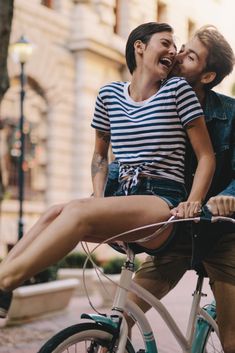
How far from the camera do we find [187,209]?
3.10 metres

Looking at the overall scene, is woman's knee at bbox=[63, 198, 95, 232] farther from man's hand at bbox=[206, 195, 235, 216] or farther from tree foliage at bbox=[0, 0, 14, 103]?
tree foliage at bbox=[0, 0, 14, 103]

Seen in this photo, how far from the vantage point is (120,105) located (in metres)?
3.38

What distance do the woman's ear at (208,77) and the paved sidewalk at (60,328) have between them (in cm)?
208

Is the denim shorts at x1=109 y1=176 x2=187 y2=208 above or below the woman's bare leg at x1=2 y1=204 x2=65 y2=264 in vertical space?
above

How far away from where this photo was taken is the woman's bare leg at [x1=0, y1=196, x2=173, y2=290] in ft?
9.09

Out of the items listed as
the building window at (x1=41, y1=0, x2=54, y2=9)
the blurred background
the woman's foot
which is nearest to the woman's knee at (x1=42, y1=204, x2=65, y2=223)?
the woman's foot

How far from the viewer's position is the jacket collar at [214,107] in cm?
350

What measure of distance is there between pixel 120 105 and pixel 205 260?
88 centimetres

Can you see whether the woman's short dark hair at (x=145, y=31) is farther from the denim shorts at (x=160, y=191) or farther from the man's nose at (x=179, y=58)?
the denim shorts at (x=160, y=191)

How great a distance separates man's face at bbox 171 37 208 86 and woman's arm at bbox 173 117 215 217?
0.35 meters

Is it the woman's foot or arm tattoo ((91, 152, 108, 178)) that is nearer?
the woman's foot

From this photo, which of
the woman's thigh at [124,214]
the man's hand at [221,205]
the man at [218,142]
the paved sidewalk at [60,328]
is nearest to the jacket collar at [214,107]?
the man at [218,142]

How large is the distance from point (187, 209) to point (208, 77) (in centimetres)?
77

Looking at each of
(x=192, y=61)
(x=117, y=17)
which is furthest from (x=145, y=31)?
(x=117, y=17)
